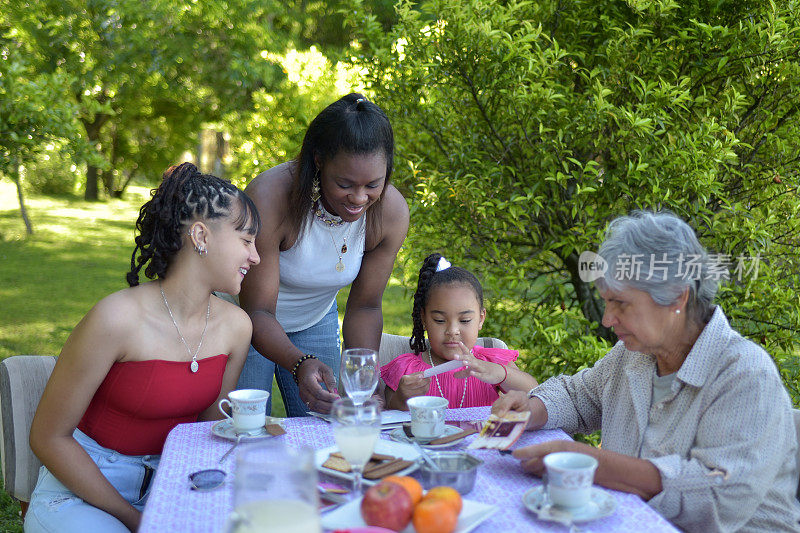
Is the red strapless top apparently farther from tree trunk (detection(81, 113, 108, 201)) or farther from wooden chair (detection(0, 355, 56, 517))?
tree trunk (detection(81, 113, 108, 201))

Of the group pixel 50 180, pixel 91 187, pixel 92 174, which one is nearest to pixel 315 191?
pixel 92 174

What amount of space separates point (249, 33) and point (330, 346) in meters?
7.95

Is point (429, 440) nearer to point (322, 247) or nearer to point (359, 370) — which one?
point (359, 370)

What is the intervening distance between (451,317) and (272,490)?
6.31ft

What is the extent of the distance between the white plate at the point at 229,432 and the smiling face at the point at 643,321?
110 cm

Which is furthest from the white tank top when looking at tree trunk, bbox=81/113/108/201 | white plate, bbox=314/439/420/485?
tree trunk, bbox=81/113/108/201

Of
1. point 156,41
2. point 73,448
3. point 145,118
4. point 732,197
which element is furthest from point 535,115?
point 145,118

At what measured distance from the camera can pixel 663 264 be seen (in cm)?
197

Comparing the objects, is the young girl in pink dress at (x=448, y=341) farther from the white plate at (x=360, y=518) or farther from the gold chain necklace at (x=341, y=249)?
the white plate at (x=360, y=518)

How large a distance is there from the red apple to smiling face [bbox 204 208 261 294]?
115 cm

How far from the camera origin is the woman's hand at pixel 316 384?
96.2 inches

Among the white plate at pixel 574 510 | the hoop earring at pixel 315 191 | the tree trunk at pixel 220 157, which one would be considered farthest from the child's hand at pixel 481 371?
the tree trunk at pixel 220 157

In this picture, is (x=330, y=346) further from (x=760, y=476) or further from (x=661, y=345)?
(x=760, y=476)

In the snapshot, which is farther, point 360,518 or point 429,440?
point 429,440
